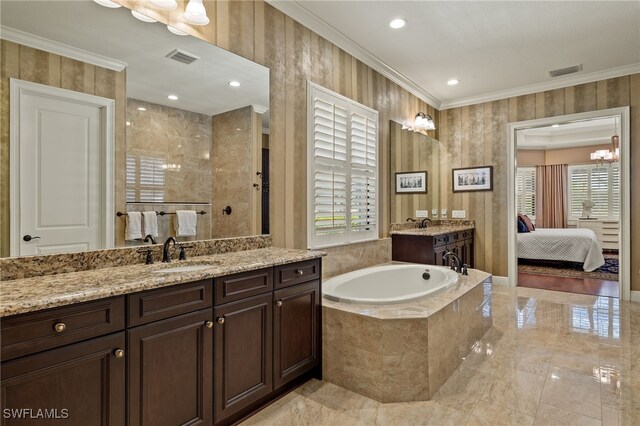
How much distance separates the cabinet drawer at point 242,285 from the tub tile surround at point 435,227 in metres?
2.51

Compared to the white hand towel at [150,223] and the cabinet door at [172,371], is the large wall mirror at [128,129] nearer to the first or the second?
the white hand towel at [150,223]

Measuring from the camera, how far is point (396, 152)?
14.1ft

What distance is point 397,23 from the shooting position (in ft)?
10.2

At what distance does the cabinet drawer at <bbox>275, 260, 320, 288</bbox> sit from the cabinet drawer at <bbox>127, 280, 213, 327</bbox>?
19.3 inches

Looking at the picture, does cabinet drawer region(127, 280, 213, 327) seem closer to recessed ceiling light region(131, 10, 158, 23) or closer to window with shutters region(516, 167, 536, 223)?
recessed ceiling light region(131, 10, 158, 23)

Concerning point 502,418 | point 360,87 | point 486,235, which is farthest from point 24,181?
point 486,235

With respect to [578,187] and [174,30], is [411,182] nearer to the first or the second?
[174,30]

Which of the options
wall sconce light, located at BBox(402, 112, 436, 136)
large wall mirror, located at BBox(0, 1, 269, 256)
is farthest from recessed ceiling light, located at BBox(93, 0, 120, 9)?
wall sconce light, located at BBox(402, 112, 436, 136)

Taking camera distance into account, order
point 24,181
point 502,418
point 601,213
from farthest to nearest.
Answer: point 601,213 → point 502,418 → point 24,181

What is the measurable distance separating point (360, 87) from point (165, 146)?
2.28 m

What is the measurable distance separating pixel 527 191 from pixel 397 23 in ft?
24.6

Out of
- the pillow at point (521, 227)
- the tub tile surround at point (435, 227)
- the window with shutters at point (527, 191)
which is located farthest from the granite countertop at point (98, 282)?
the window with shutters at point (527, 191)

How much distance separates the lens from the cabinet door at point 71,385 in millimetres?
1161

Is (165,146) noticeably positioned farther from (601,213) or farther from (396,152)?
(601,213)
